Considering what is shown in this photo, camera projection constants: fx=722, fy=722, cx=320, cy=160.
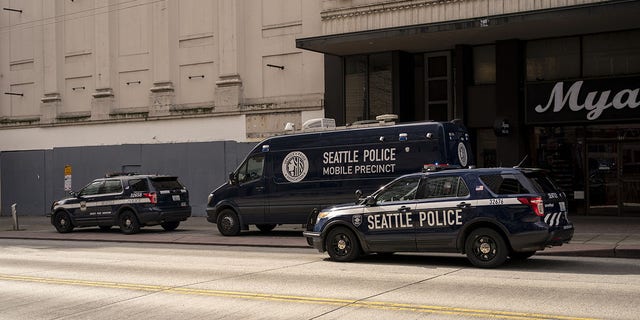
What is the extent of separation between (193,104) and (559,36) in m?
14.8

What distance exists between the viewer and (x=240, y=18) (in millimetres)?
28516

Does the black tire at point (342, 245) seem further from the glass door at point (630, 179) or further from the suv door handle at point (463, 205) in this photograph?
the glass door at point (630, 179)

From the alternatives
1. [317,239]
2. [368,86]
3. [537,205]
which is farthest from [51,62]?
[537,205]

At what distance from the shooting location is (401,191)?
1318cm

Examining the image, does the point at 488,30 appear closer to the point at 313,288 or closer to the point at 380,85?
the point at 380,85

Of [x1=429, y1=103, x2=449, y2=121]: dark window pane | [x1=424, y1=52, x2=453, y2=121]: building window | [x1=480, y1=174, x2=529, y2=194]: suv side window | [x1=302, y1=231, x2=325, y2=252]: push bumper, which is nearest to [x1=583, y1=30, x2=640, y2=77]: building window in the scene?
[x1=424, y1=52, x2=453, y2=121]: building window

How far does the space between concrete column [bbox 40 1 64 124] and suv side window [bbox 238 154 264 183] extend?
17.5 meters

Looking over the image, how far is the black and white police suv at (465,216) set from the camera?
38.9 feet

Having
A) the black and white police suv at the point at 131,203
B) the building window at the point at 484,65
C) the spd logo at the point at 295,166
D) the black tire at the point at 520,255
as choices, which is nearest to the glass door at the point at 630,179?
the building window at the point at 484,65

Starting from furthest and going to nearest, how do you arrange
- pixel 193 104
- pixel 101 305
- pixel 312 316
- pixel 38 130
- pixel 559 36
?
pixel 38 130 < pixel 193 104 < pixel 559 36 < pixel 101 305 < pixel 312 316

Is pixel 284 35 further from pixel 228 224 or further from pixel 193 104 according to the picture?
pixel 228 224

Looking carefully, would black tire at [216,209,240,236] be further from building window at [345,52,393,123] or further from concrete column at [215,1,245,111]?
concrete column at [215,1,245,111]

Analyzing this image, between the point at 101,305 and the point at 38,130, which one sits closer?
the point at 101,305

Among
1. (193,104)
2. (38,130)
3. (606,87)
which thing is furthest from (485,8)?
(38,130)
